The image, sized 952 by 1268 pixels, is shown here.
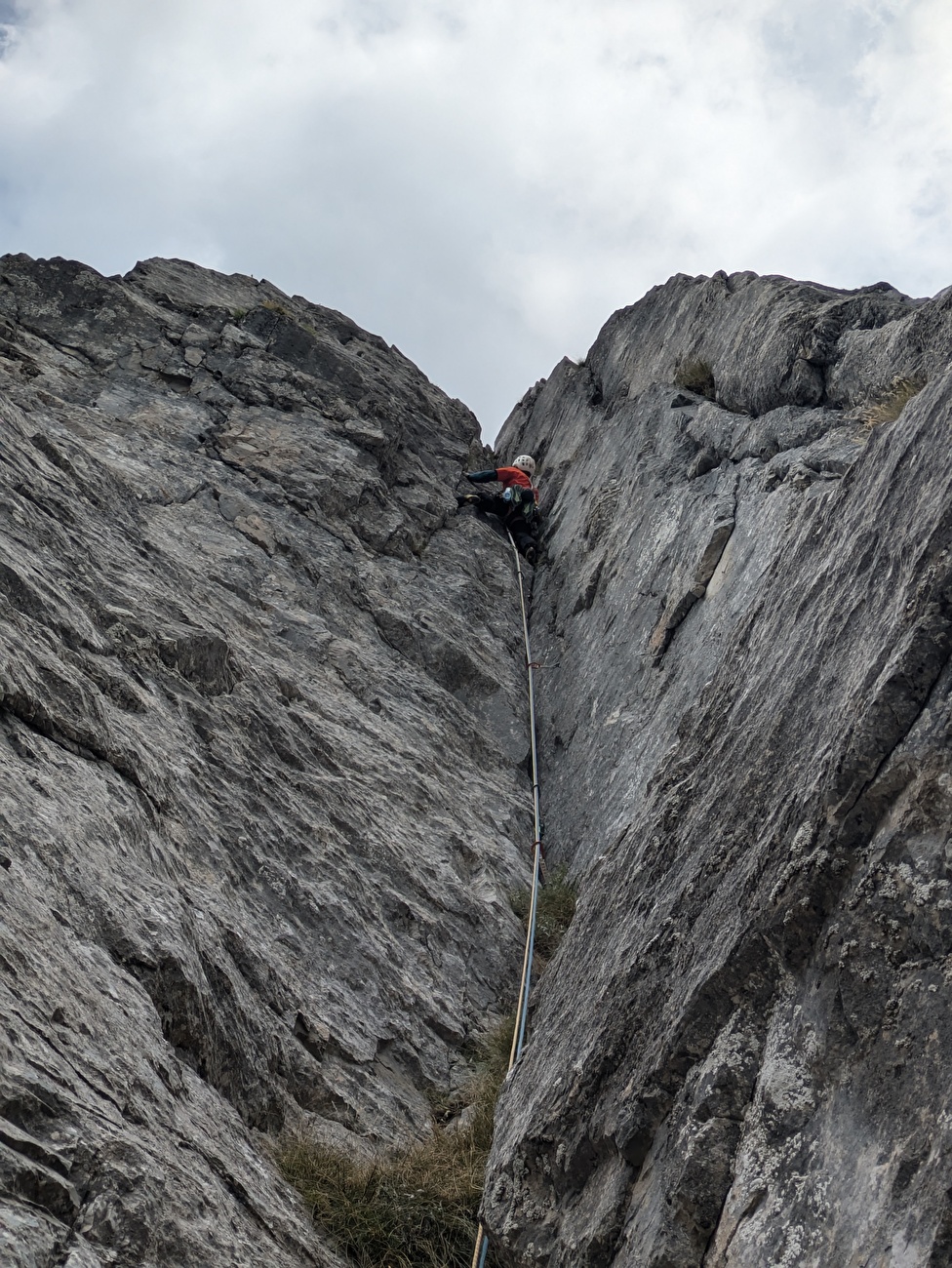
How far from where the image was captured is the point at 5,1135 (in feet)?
13.9

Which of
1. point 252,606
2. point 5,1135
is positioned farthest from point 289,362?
point 5,1135

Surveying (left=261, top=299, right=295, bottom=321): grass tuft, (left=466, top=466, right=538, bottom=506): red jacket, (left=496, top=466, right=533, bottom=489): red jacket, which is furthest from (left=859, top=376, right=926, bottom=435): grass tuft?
(left=261, top=299, right=295, bottom=321): grass tuft

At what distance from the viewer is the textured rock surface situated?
17.0ft

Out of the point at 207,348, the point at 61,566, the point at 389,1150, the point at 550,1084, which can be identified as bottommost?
the point at 389,1150

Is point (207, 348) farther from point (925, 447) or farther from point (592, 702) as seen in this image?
point (925, 447)

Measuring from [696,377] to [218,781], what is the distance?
9729mm

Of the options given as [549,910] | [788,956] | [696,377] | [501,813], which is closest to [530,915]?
[549,910]

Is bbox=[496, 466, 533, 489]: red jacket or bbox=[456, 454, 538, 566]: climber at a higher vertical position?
bbox=[496, 466, 533, 489]: red jacket

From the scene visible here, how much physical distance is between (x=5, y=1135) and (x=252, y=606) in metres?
9.32

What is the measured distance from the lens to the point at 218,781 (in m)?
9.31

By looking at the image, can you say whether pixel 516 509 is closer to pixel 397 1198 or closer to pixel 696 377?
pixel 696 377

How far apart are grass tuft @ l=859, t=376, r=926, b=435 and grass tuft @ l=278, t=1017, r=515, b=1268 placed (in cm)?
608

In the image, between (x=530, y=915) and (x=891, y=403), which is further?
(x=530, y=915)

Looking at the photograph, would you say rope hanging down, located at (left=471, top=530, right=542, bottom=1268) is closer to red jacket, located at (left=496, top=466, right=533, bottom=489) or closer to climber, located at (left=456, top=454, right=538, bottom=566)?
climber, located at (left=456, top=454, right=538, bottom=566)
